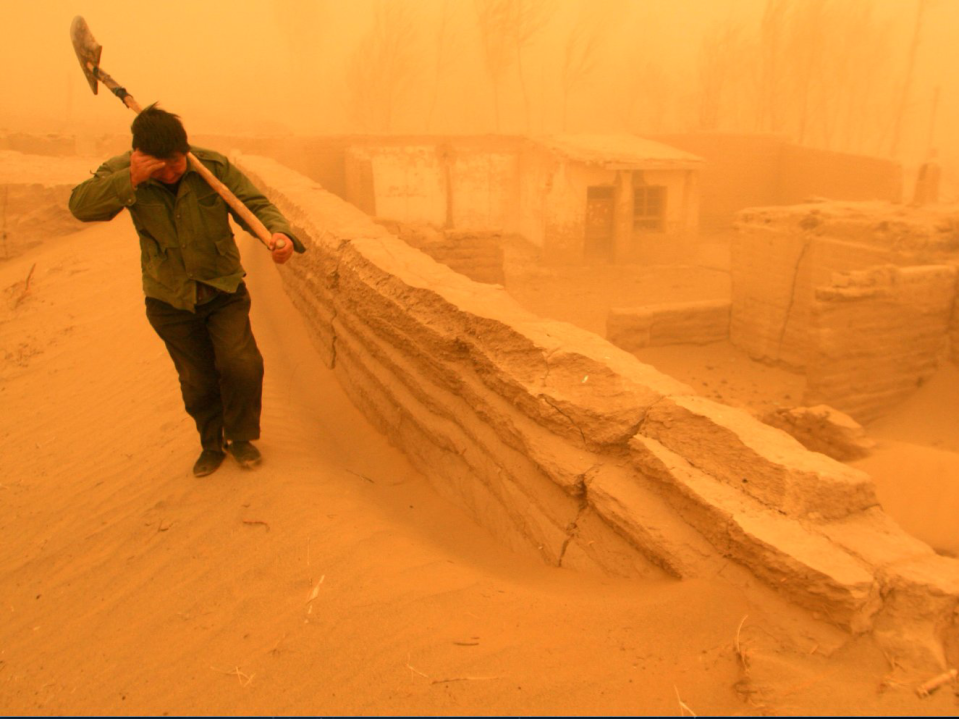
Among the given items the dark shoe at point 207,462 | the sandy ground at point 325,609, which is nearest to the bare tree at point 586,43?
the sandy ground at point 325,609

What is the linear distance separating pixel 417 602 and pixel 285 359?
9.41 ft

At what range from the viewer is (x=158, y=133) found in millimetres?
2588

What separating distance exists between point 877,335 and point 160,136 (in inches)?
282

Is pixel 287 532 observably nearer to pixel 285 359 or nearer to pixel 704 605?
pixel 704 605

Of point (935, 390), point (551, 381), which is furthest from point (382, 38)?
point (551, 381)

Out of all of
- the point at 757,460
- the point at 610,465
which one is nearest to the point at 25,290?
the point at 610,465

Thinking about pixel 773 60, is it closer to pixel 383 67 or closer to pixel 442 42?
pixel 383 67

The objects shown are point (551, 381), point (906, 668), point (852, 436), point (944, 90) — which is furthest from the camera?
point (944, 90)

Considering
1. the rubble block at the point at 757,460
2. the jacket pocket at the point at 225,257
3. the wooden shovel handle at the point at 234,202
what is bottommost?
the rubble block at the point at 757,460

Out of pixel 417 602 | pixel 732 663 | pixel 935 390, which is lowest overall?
pixel 935 390

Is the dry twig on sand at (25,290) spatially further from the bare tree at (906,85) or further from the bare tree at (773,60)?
the bare tree at (906,85)

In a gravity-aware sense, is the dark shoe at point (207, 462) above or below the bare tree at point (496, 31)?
below

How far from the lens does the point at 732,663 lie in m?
1.80

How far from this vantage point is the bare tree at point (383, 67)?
33.3 meters
